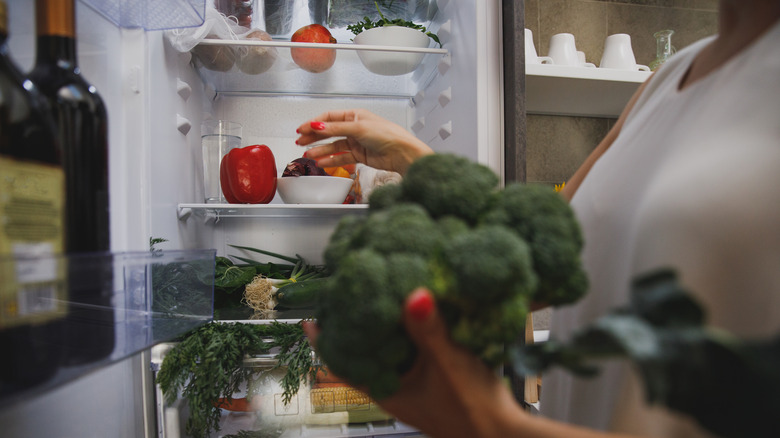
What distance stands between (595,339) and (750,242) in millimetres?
226

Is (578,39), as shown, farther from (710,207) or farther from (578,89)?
(710,207)

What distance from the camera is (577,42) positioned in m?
1.93

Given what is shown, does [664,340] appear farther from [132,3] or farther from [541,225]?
[132,3]

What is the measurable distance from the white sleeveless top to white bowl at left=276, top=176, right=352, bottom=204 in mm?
921

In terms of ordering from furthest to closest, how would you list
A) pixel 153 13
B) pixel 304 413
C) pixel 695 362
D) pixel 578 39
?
pixel 578 39 → pixel 304 413 → pixel 153 13 → pixel 695 362

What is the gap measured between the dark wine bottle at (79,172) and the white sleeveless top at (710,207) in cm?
52

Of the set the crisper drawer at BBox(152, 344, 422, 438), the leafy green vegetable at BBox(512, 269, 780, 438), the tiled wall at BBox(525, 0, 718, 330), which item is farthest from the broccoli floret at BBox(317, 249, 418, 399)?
the tiled wall at BBox(525, 0, 718, 330)

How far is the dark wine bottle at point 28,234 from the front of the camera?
1.19 ft

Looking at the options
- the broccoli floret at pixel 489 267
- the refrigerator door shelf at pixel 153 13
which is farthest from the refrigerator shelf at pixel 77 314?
the refrigerator door shelf at pixel 153 13

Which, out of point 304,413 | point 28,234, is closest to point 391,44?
point 304,413

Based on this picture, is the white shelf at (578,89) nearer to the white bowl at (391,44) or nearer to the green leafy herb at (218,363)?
the white bowl at (391,44)

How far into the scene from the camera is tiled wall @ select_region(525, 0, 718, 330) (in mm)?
1904

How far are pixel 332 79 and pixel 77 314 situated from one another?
1336 mm

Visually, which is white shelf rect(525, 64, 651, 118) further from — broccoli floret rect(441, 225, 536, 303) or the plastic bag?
broccoli floret rect(441, 225, 536, 303)
